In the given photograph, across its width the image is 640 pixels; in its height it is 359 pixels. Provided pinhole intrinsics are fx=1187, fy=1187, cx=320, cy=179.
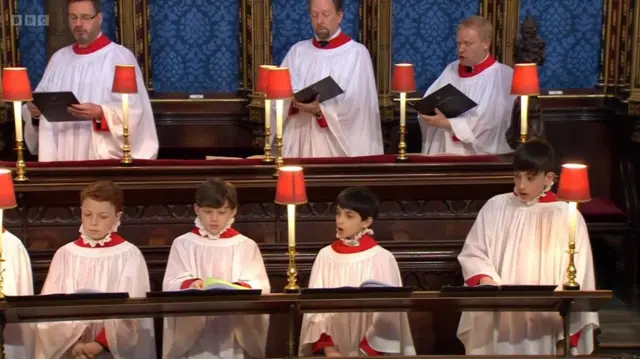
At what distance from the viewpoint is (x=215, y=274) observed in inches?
230

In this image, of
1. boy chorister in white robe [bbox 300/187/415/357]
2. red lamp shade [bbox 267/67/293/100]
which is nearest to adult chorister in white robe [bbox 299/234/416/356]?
boy chorister in white robe [bbox 300/187/415/357]

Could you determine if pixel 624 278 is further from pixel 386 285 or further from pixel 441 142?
pixel 386 285

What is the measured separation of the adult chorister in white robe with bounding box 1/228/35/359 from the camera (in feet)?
18.8

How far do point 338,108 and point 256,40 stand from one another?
1.27 metres

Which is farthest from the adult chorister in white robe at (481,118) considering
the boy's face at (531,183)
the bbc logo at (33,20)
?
the bbc logo at (33,20)

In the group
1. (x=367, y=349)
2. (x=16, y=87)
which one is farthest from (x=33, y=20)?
(x=367, y=349)

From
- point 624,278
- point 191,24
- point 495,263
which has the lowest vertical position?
point 624,278

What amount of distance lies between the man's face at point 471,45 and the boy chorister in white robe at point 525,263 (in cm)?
214

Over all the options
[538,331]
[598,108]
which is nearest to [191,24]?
[598,108]

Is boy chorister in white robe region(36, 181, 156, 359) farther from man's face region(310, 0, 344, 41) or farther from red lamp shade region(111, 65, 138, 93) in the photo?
man's face region(310, 0, 344, 41)

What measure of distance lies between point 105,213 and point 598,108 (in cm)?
508

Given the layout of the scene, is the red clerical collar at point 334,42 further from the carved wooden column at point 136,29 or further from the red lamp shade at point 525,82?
the red lamp shade at point 525,82

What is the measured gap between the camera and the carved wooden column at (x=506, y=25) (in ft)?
31.3

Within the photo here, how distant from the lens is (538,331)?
6031mm
